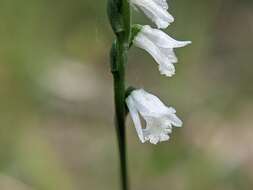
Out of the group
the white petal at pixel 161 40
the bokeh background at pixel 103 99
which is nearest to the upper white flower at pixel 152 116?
the white petal at pixel 161 40

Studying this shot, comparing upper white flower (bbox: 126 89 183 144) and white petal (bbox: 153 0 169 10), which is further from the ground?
white petal (bbox: 153 0 169 10)

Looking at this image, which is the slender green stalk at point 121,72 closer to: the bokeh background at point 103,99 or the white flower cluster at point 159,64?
the white flower cluster at point 159,64

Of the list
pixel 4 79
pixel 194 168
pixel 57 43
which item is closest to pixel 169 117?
pixel 194 168

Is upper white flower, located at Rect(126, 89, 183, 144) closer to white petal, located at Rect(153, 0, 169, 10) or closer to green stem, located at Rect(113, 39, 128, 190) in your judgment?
green stem, located at Rect(113, 39, 128, 190)

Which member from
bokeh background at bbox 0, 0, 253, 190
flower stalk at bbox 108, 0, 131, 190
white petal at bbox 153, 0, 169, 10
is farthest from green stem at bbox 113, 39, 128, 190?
bokeh background at bbox 0, 0, 253, 190

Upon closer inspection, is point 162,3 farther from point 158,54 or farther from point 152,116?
point 152,116

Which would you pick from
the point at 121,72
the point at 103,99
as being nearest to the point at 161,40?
the point at 121,72
